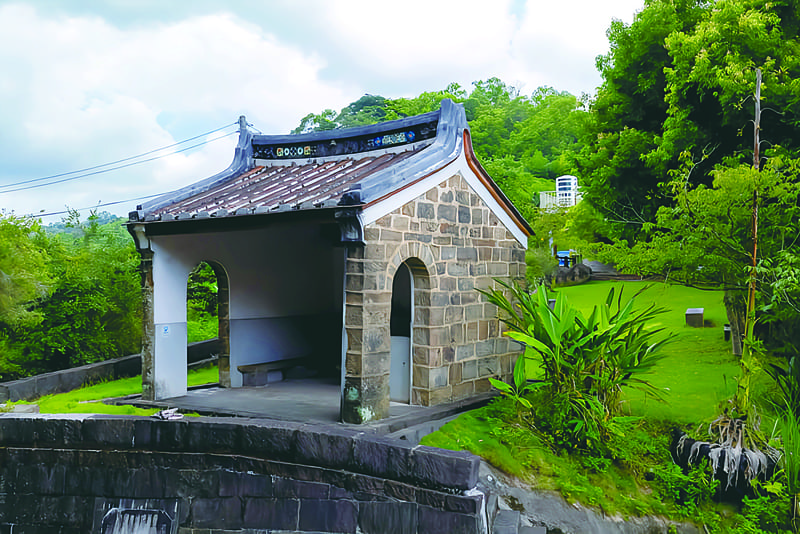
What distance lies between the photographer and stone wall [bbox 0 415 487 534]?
516 cm

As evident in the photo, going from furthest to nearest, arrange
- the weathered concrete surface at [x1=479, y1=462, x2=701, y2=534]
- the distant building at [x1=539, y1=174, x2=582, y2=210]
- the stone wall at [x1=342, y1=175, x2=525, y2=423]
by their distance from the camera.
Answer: the distant building at [x1=539, y1=174, x2=582, y2=210] → the stone wall at [x1=342, y1=175, x2=525, y2=423] → the weathered concrete surface at [x1=479, y1=462, x2=701, y2=534]

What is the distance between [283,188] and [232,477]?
13.5 ft

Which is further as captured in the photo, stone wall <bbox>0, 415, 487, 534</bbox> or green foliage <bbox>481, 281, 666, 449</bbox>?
green foliage <bbox>481, 281, 666, 449</bbox>

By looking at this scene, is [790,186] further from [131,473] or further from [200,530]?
[131,473]

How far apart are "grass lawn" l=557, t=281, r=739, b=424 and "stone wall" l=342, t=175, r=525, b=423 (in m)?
2.15

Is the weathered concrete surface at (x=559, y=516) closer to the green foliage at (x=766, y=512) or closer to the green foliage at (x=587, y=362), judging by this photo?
the green foliage at (x=766, y=512)

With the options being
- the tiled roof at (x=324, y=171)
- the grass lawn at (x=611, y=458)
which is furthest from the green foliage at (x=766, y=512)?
the tiled roof at (x=324, y=171)

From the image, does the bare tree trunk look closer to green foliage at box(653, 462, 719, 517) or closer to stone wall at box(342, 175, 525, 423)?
stone wall at box(342, 175, 525, 423)

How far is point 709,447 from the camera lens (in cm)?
661

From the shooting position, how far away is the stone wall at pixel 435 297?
7.04 meters

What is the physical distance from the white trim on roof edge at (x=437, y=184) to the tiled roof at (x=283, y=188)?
44 cm

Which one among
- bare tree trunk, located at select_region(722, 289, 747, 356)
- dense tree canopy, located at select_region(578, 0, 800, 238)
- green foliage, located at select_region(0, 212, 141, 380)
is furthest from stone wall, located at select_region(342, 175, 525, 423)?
green foliage, located at select_region(0, 212, 141, 380)

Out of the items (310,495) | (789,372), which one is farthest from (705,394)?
(310,495)

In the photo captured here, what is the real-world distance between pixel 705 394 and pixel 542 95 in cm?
3637
